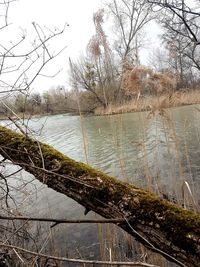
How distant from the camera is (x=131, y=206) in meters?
1.29

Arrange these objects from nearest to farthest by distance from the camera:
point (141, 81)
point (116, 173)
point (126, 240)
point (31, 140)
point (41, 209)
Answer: point (31, 140) < point (126, 240) < point (141, 81) < point (41, 209) < point (116, 173)

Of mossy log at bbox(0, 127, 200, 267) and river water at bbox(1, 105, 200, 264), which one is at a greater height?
mossy log at bbox(0, 127, 200, 267)

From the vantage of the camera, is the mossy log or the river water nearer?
the mossy log

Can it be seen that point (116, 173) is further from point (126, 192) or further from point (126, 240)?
point (126, 192)

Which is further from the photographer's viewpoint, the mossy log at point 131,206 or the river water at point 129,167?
the river water at point 129,167

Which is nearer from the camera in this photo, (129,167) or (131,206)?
(131,206)

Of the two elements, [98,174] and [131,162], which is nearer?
[98,174]

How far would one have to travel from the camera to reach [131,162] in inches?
235

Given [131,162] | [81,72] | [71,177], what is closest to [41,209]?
[131,162]

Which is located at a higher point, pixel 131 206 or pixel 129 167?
pixel 131 206

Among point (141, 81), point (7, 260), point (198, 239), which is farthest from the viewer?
point (141, 81)

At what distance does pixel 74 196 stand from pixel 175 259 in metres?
0.58

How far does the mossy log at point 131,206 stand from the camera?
1148 mm

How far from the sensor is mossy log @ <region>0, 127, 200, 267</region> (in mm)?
1148
